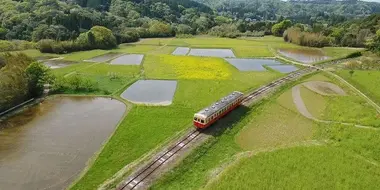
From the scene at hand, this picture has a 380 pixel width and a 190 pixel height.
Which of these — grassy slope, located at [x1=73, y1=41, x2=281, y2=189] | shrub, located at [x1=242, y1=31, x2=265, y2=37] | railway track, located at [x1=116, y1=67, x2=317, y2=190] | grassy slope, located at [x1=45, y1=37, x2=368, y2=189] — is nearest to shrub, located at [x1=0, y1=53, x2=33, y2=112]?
grassy slope, located at [x1=45, y1=37, x2=368, y2=189]

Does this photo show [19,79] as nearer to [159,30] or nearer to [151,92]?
[151,92]

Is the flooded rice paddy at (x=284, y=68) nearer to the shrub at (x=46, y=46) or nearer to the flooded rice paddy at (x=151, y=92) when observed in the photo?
the flooded rice paddy at (x=151, y=92)

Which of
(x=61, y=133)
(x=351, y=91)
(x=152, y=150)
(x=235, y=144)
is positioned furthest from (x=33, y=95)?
(x=351, y=91)

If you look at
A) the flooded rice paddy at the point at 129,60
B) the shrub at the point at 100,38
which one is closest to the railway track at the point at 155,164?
the flooded rice paddy at the point at 129,60

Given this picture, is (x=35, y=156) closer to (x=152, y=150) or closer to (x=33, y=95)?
(x=152, y=150)

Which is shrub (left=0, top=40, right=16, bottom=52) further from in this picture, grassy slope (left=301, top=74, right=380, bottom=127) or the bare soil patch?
the bare soil patch

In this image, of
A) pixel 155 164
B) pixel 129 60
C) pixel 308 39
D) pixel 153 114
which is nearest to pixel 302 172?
pixel 155 164

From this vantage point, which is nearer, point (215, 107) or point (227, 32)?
point (215, 107)
